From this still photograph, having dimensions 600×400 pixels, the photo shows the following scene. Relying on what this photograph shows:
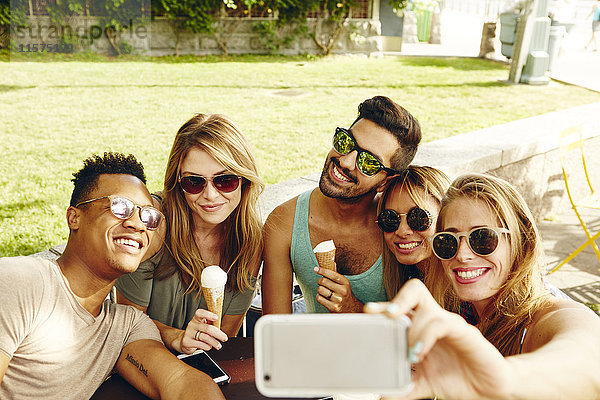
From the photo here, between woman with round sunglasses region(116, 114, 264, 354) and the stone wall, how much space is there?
1362cm

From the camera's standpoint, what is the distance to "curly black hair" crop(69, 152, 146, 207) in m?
2.53

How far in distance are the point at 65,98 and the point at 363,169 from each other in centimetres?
892

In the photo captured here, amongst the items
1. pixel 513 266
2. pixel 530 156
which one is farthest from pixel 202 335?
pixel 530 156

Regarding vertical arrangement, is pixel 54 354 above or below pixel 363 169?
below

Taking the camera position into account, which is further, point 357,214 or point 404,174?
point 357,214

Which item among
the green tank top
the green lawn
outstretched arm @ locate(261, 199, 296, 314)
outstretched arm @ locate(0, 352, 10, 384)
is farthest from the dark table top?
the green lawn

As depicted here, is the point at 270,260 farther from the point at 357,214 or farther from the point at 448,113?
the point at 448,113

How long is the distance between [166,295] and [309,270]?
2.65ft

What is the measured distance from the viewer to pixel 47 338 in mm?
2162

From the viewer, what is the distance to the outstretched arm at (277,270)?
316cm

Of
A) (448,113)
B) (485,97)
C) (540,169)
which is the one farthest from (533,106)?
(540,169)

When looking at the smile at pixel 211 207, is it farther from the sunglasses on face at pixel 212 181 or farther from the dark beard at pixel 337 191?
the dark beard at pixel 337 191

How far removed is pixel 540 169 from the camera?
676cm

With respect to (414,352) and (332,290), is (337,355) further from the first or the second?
(332,290)
